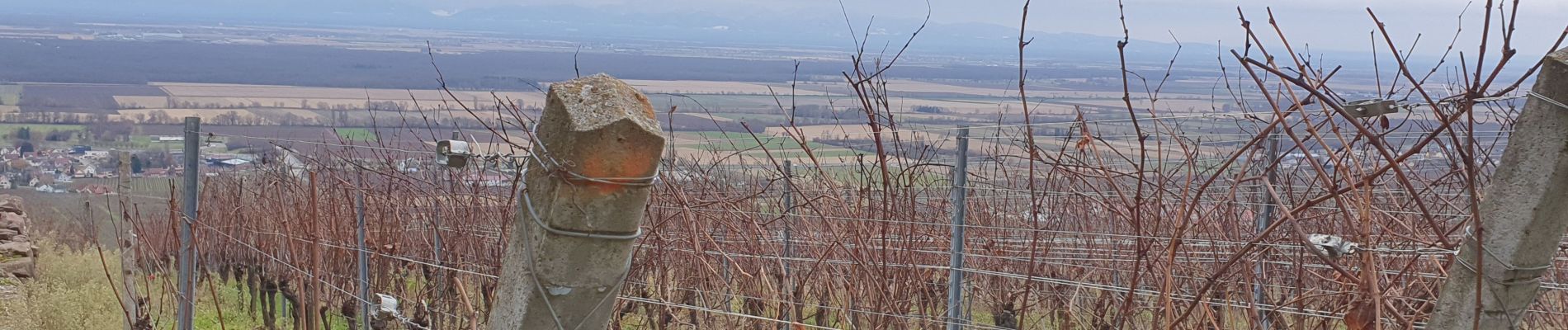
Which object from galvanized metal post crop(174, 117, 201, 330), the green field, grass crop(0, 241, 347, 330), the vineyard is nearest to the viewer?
the vineyard

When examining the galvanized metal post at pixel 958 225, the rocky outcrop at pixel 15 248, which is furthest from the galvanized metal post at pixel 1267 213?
the rocky outcrop at pixel 15 248

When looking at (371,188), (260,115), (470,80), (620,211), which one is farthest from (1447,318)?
(470,80)

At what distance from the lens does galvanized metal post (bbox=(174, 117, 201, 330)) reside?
153 inches

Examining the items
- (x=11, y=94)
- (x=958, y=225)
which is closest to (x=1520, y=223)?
(x=958, y=225)

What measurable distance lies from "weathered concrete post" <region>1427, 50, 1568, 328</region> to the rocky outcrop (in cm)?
906

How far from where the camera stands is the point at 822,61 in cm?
7875

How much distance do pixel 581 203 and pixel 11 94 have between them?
2304 inches

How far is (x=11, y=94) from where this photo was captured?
1988 inches

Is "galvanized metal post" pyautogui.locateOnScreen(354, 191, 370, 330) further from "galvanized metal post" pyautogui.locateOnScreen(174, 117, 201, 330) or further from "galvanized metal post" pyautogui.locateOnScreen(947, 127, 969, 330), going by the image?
"galvanized metal post" pyautogui.locateOnScreen(947, 127, 969, 330)

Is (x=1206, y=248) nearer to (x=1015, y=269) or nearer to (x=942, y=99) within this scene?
(x=1015, y=269)

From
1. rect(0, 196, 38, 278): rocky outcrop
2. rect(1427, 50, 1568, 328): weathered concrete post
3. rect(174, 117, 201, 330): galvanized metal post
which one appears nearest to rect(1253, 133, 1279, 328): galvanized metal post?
rect(1427, 50, 1568, 328): weathered concrete post

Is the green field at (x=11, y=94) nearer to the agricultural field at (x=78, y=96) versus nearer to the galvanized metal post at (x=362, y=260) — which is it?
the agricultural field at (x=78, y=96)

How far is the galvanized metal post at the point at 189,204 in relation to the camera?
388cm

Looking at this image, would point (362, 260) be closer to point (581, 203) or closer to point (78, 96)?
point (581, 203)
